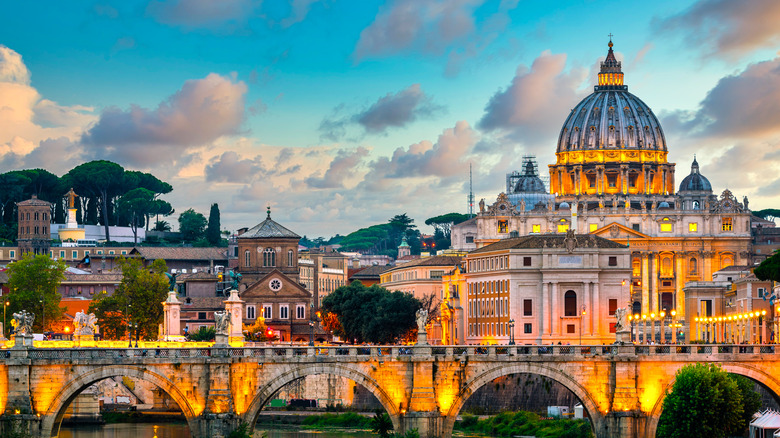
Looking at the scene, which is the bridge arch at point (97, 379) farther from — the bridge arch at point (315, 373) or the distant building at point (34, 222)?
the distant building at point (34, 222)

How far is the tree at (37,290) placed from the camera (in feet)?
401

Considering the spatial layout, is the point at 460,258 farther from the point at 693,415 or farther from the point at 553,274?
the point at 693,415

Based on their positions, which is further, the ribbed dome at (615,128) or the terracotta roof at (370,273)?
the ribbed dome at (615,128)

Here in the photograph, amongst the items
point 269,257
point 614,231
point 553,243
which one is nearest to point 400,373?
point 553,243

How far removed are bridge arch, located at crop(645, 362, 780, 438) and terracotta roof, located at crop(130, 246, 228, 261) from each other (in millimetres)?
103087

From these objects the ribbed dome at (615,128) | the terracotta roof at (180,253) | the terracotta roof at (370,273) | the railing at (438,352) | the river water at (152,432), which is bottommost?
the river water at (152,432)

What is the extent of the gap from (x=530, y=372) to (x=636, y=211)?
102 m

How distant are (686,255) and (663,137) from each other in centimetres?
3085

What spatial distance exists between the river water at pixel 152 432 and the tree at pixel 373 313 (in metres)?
29.9

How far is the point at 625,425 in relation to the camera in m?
74.0

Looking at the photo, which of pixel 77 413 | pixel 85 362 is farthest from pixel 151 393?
pixel 85 362

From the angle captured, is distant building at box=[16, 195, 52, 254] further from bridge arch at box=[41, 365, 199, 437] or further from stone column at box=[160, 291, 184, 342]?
bridge arch at box=[41, 365, 199, 437]

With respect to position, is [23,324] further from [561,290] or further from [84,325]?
[561,290]

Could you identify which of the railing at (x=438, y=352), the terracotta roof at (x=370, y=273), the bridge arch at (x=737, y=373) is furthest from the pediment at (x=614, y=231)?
the bridge arch at (x=737, y=373)
